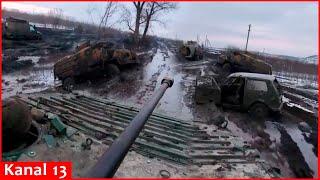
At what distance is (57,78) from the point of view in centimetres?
1878

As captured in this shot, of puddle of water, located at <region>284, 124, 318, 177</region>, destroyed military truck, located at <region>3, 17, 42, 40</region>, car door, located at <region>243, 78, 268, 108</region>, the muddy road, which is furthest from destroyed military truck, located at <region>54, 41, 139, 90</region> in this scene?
destroyed military truck, located at <region>3, 17, 42, 40</region>

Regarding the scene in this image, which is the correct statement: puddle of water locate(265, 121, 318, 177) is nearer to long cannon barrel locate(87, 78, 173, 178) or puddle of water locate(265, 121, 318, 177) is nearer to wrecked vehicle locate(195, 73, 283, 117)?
wrecked vehicle locate(195, 73, 283, 117)

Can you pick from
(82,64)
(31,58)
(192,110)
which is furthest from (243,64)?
(31,58)

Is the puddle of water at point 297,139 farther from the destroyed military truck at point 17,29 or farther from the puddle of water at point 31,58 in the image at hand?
the destroyed military truck at point 17,29

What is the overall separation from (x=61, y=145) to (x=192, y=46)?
25.9 m

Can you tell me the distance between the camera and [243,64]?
80.2 feet

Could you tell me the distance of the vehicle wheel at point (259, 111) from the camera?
542 inches

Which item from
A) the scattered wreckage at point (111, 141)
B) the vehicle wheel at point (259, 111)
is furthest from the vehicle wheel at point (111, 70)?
the vehicle wheel at point (259, 111)

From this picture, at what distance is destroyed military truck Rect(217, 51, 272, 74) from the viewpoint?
2365 cm

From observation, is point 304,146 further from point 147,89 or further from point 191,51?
point 191,51

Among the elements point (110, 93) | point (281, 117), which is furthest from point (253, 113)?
point (110, 93)

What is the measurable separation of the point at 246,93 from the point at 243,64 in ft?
35.8

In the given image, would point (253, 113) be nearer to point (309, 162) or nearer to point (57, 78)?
point (309, 162)

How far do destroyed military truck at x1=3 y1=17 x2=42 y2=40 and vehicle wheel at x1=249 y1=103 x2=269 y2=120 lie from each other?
2244 cm
